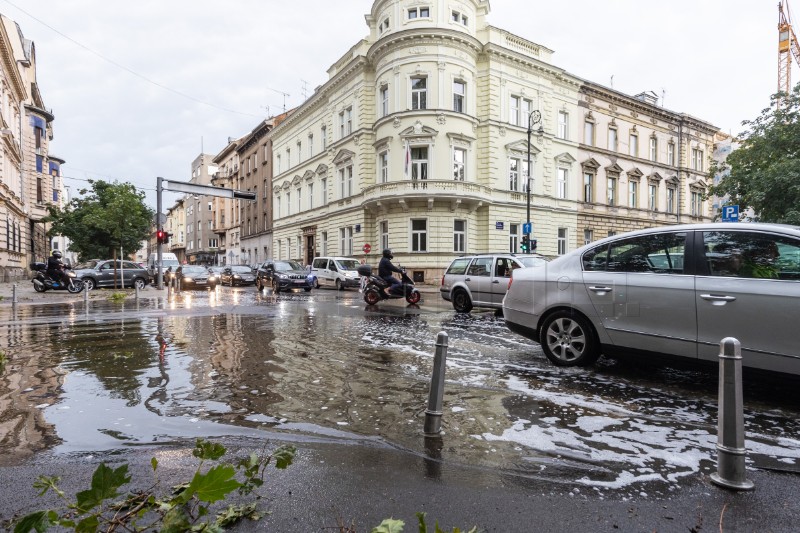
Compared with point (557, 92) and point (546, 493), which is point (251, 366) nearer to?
point (546, 493)

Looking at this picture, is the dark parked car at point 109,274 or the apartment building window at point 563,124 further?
the apartment building window at point 563,124

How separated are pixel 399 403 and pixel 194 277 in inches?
1037

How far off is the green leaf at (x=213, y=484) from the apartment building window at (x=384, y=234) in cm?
2652

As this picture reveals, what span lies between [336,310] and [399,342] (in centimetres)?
597

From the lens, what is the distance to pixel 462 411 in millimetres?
3990

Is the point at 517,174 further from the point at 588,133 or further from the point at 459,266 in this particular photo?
the point at 459,266

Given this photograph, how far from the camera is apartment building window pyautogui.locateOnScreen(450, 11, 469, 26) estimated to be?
2687cm

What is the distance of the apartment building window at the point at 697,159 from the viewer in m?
40.7

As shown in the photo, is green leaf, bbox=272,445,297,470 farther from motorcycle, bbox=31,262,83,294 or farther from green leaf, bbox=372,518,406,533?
motorcycle, bbox=31,262,83,294

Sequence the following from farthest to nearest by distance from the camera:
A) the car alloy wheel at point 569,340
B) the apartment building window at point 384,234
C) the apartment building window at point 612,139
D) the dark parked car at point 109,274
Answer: the apartment building window at point 612,139 < the apartment building window at point 384,234 < the dark parked car at point 109,274 < the car alloy wheel at point 569,340

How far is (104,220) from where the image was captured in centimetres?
3819

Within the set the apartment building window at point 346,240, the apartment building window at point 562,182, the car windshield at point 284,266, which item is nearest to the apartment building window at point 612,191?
the apartment building window at point 562,182

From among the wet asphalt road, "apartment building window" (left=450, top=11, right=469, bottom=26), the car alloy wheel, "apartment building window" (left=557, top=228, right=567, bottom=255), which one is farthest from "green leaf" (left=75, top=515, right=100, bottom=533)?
"apartment building window" (left=557, top=228, right=567, bottom=255)

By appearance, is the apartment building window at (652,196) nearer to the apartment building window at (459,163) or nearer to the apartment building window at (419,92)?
the apartment building window at (459,163)
